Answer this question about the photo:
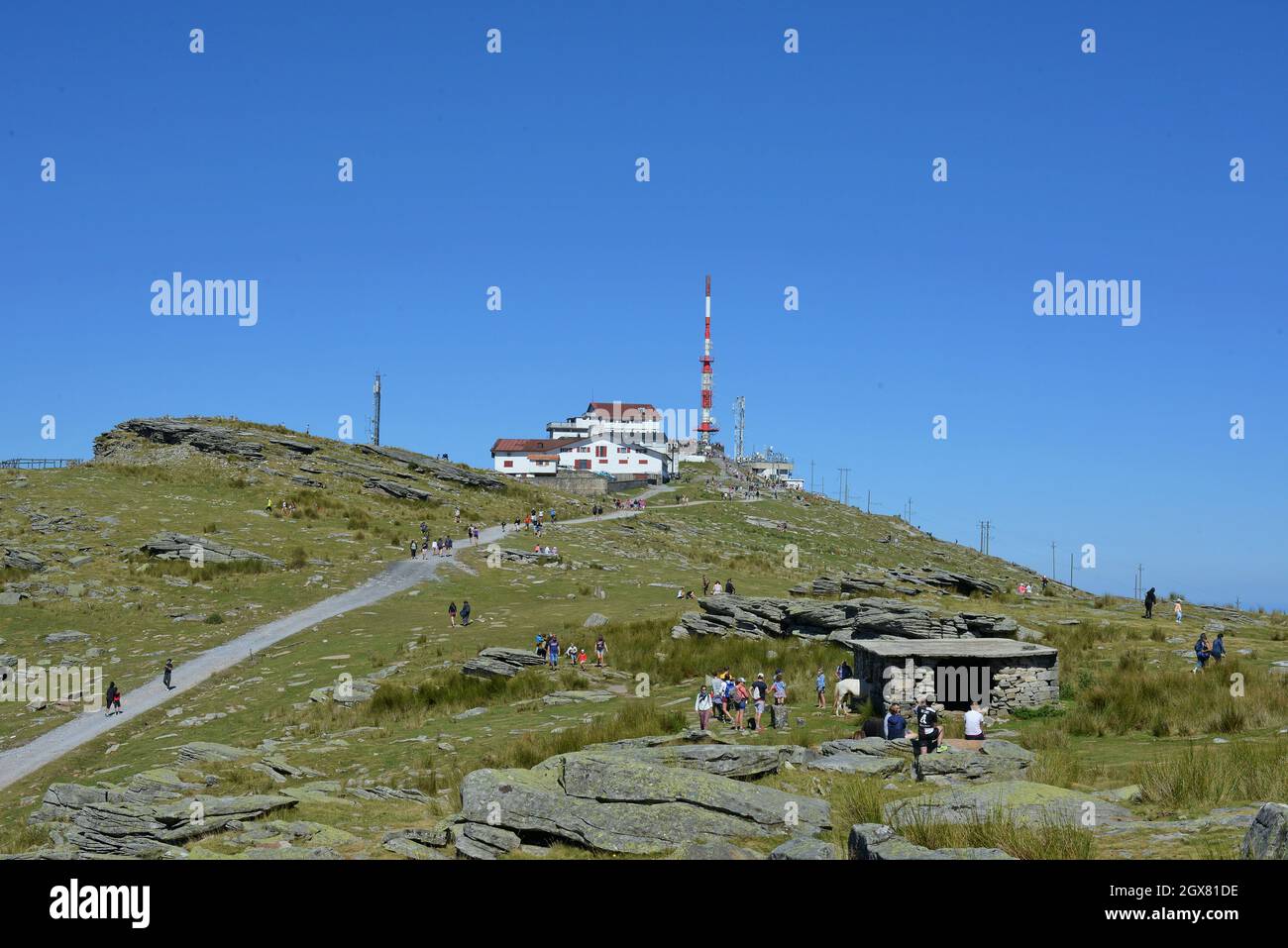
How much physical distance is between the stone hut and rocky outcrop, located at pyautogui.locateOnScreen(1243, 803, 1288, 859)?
1528 centimetres

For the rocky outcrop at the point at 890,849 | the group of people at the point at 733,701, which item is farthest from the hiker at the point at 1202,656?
the rocky outcrop at the point at 890,849

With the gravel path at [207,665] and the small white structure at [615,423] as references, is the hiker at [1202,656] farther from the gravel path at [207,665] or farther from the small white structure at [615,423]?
the small white structure at [615,423]

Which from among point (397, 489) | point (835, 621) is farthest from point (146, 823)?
point (397, 489)

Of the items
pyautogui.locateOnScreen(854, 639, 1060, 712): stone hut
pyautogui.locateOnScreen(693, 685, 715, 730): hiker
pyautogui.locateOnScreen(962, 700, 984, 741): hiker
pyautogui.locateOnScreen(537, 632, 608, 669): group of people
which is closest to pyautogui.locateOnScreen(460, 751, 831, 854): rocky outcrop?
pyautogui.locateOnScreen(962, 700, 984, 741): hiker

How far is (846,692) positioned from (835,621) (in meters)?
9.72

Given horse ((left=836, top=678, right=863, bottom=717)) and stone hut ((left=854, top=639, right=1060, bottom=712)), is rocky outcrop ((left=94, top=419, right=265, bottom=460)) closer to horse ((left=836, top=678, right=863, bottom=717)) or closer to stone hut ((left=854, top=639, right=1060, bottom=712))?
horse ((left=836, top=678, right=863, bottom=717))

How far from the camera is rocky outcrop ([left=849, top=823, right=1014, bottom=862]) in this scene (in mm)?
9539

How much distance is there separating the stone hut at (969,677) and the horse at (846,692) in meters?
0.90

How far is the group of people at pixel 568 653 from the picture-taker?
33.8 metres

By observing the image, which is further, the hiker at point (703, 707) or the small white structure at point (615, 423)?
the small white structure at point (615, 423)

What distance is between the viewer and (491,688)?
30922 millimetres

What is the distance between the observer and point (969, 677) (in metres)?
24.7
